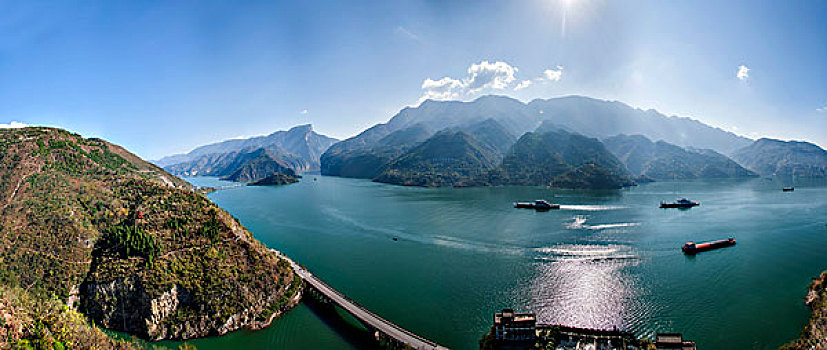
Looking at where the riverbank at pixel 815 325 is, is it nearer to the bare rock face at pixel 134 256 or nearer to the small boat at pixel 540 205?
the bare rock face at pixel 134 256

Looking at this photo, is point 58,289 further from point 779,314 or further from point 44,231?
point 779,314

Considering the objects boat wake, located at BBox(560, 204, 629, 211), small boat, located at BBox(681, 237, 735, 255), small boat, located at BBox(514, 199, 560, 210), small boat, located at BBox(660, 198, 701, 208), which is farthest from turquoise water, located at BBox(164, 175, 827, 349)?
small boat, located at BBox(660, 198, 701, 208)

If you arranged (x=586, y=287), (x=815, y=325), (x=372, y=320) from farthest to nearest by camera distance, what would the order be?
(x=586, y=287) → (x=372, y=320) → (x=815, y=325)

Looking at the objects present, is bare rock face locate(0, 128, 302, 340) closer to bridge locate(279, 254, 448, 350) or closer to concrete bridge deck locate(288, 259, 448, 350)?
concrete bridge deck locate(288, 259, 448, 350)

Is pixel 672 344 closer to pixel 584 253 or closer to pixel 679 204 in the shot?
pixel 584 253

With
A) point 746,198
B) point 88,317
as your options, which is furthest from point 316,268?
point 746,198

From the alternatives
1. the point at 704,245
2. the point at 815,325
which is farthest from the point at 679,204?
the point at 815,325
